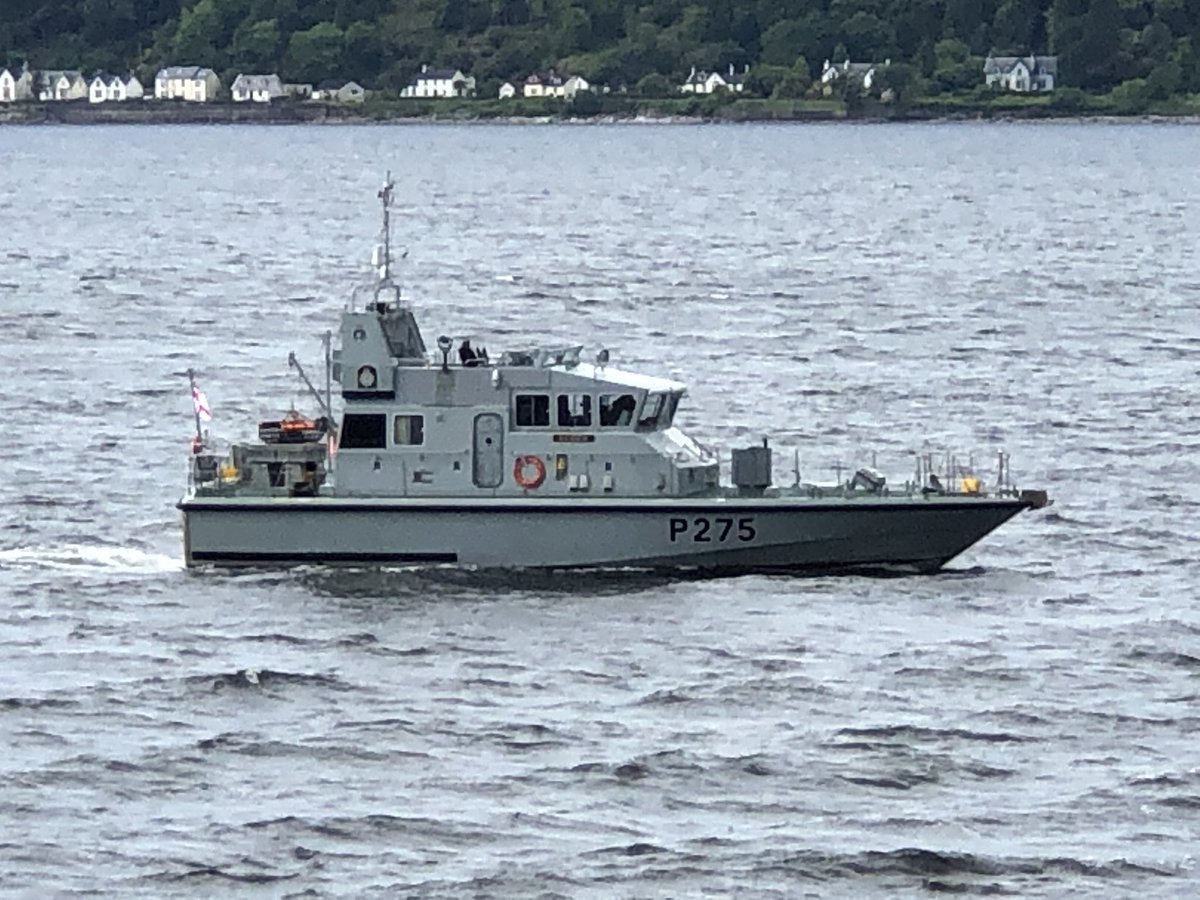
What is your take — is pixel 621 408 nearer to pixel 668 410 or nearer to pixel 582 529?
pixel 668 410

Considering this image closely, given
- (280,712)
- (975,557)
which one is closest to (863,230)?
(975,557)

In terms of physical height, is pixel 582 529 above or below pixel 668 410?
below

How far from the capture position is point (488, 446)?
41.1m

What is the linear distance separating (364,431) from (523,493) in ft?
6.31

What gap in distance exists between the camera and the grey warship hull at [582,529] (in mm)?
40906

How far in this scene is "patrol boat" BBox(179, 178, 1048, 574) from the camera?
40938mm

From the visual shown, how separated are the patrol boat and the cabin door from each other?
0.07 feet

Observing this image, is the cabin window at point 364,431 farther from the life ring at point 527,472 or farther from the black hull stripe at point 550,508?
the life ring at point 527,472

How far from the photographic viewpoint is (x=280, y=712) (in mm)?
36031

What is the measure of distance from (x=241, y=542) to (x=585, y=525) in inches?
155

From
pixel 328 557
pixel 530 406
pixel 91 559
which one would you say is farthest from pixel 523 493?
pixel 91 559

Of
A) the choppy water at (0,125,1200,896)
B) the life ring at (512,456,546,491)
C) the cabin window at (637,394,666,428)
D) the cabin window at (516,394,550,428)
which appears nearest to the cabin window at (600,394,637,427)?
the cabin window at (637,394,666,428)

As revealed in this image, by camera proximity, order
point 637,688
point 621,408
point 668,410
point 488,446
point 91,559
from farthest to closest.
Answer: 1. point 91,559
2. point 668,410
3. point 488,446
4. point 621,408
5. point 637,688

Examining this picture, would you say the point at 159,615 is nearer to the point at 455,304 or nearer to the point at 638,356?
the point at 638,356
